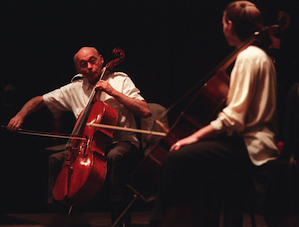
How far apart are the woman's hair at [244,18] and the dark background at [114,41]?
1924 mm

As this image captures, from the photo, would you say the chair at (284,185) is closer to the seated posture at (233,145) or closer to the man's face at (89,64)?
the seated posture at (233,145)

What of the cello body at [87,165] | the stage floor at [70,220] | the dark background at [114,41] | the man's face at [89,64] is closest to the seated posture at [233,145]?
the cello body at [87,165]

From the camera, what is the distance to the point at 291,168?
1.64m

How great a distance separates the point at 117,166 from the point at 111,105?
1.65 ft

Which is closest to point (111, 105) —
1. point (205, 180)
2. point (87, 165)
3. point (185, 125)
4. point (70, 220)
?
point (87, 165)

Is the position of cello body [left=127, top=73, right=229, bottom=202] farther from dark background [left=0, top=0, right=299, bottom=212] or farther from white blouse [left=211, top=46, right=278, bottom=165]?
dark background [left=0, top=0, right=299, bottom=212]

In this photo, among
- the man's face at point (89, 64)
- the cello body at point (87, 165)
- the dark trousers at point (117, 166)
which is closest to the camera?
the cello body at point (87, 165)

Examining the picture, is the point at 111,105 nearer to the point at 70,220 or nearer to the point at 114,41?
the point at 70,220

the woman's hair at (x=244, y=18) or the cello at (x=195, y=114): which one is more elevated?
the woman's hair at (x=244, y=18)

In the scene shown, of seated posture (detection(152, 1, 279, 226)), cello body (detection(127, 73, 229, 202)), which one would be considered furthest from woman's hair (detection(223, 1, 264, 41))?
cello body (detection(127, 73, 229, 202))

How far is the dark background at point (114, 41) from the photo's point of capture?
374cm

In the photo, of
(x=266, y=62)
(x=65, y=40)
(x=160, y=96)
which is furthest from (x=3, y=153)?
(x=266, y=62)

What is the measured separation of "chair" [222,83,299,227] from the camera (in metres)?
1.65

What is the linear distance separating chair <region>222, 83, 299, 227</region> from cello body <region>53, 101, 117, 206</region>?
0.84 metres
